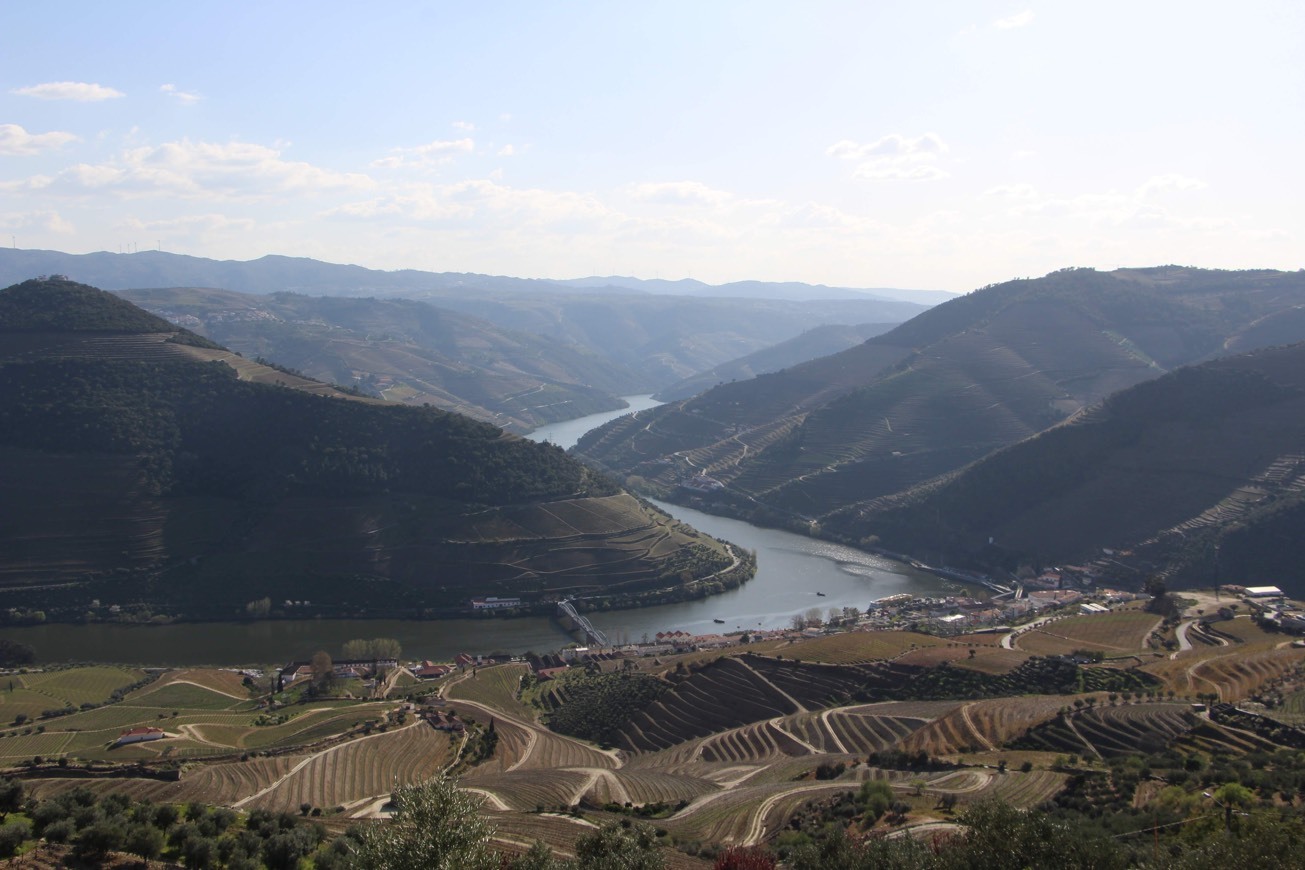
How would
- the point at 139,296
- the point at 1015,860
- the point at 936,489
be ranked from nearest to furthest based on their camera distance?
the point at 1015,860
the point at 936,489
the point at 139,296

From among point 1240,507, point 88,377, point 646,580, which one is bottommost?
point 646,580

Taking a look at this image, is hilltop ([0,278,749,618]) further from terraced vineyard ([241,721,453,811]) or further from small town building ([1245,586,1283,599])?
small town building ([1245,586,1283,599])

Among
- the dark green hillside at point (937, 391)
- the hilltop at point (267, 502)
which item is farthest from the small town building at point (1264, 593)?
the dark green hillside at point (937, 391)

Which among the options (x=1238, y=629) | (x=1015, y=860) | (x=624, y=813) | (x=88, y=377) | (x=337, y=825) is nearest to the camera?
(x=1015, y=860)

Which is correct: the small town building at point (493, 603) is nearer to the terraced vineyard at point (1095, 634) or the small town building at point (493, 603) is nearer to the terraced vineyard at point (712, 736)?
the terraced vineyard at point (712, 736)

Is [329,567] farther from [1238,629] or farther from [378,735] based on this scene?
[1238,629]

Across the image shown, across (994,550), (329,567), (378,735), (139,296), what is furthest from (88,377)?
(139,296)

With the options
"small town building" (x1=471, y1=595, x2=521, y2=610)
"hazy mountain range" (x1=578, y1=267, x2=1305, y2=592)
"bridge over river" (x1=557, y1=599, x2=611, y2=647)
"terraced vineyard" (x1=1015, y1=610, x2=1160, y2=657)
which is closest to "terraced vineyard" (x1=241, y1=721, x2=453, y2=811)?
"bridge over river" (x1=557, y1=599, x2=611, y2=647)
